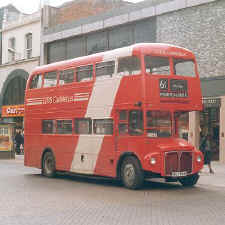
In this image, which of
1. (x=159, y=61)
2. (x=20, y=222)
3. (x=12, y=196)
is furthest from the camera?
(x=159, y=61)

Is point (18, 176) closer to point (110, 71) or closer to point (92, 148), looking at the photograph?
point (92, 148)

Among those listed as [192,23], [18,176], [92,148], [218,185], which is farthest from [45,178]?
[192,23]

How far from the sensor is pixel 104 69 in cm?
1576

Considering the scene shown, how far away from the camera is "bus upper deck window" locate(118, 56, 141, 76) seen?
14461mm

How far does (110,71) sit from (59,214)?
6.51 m

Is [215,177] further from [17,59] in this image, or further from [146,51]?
[17,59]

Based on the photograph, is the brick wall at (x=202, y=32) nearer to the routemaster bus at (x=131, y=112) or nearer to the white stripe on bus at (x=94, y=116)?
the routemaster bus at (x=131, y=112)

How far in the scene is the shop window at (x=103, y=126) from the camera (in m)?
15.5

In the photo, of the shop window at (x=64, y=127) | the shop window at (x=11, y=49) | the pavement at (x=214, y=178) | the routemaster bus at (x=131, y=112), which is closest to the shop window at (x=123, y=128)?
the routemaster bus at (x=131, y=112)

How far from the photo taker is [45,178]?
59.5ft

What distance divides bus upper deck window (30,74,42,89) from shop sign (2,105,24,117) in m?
18.9

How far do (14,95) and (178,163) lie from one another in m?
27.2

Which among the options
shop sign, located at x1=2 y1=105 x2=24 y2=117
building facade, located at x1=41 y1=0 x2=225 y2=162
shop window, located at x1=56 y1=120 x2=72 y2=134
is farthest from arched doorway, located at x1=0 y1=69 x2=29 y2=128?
shop window, located at x1=56 y1=120 x2=72 y2=134

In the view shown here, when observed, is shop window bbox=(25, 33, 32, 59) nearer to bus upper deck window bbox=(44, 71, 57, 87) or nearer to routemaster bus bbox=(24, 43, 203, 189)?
bus upper deck window bbox=(44, 71, 57, 87)
